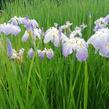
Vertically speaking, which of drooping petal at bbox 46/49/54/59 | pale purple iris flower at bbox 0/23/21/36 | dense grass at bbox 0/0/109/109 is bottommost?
dense grass at bbox 0/0/109/109

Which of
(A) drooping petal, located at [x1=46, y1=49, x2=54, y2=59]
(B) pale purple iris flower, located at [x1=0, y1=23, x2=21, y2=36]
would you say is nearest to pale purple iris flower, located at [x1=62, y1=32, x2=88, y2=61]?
(A) drooping petal, located at [x1=46, y1=49, x2=54, y2=59]

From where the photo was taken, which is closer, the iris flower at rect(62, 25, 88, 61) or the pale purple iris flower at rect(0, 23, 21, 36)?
the iris flower at rect(62, 25, 88, 61)

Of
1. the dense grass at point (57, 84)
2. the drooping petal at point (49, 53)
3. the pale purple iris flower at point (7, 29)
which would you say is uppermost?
the pale purple iris flower at point (7, 29)

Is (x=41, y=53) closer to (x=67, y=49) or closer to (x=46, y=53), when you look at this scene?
(x=46, y=53)

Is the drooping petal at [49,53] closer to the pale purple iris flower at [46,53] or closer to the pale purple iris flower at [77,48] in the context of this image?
the pale purple iris flower at [46,53]

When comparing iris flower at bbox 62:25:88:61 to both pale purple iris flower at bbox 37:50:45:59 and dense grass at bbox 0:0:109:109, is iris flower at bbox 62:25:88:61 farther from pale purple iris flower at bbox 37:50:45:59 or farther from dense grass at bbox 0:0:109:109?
pale purple iris flower at bbox 37:50:45:59

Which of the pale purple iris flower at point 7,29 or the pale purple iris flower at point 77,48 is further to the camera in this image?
the pale purple iris flower at point 7,29

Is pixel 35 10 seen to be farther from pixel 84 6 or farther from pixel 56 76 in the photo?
pixel 56 76

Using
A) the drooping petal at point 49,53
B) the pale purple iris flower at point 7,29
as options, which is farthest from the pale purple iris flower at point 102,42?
the pale purple iris flower at point 7,29

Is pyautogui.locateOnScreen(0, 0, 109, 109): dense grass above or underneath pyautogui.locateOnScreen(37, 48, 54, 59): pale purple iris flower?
underneath

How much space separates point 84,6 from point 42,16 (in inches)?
17.0

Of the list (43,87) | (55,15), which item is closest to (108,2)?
(55,15)

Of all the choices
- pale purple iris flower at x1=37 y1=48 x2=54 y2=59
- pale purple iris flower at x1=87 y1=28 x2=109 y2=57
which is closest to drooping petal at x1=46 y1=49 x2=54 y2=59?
pale purple iris flower at x1=37 y1=48 x2=54 y2=59

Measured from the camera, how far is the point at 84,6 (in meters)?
3.11
